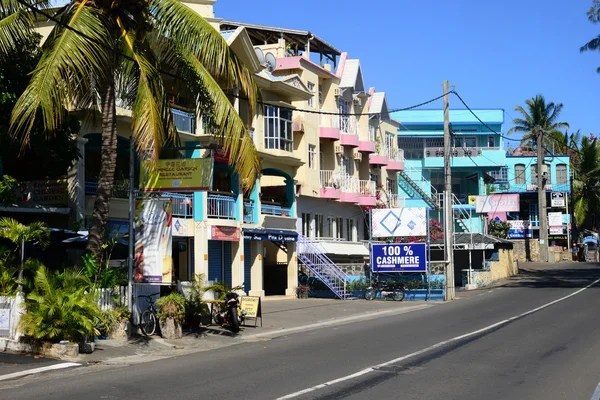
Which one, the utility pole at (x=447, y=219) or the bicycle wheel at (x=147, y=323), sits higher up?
the utility pole at (x=447, y=219)

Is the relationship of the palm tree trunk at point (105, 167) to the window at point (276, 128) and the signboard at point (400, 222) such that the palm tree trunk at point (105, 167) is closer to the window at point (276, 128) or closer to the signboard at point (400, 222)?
the window at point (276, 128)

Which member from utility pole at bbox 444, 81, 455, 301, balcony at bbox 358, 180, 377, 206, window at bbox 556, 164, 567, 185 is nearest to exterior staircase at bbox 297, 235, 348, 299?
utility pole at bbox 444, 81, 455, 301

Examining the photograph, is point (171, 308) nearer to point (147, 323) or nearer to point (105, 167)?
point (147, 323)

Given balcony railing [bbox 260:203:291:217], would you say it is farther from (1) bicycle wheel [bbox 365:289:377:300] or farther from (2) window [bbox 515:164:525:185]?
(2) window [bbox 515:164:525:185]

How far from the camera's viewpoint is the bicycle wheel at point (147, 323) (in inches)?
721

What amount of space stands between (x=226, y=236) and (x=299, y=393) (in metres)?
19.9

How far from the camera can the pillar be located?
3409 centimetres

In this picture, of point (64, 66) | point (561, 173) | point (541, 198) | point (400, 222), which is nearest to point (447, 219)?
point (400, 222)

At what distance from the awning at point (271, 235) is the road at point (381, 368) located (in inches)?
436

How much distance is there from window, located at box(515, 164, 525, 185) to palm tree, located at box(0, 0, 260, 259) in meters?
64.4

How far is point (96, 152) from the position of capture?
2719 cm

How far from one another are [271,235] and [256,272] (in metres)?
1.81

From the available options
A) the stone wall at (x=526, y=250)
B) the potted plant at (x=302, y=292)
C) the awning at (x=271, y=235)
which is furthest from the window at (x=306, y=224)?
the stone wall at (x=526, y=250)

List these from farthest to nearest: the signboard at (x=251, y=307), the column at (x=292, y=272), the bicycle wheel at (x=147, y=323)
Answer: the column at (x=292, y=272) → the signboard at (x=251, y=307) → the bicycle wheel at (x=147, y=323)
